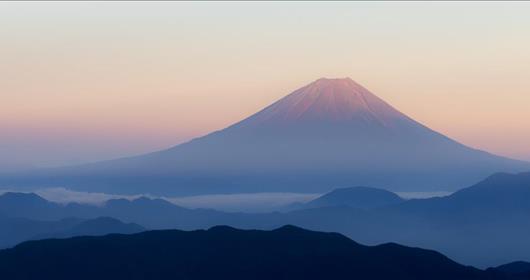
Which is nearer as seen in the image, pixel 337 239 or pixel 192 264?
pixel 192 264

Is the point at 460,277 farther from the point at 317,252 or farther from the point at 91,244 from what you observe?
the point at 91,244

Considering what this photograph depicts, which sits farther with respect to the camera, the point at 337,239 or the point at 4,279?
the point at 337,239

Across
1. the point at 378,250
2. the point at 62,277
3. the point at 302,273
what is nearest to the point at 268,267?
the point at 302,273

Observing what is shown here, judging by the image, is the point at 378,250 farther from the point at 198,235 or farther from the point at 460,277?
the point at 198,235

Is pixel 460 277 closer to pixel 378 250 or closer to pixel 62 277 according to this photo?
pixel 378 250

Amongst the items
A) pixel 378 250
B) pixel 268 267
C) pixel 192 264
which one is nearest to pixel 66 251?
pixel 192 264
